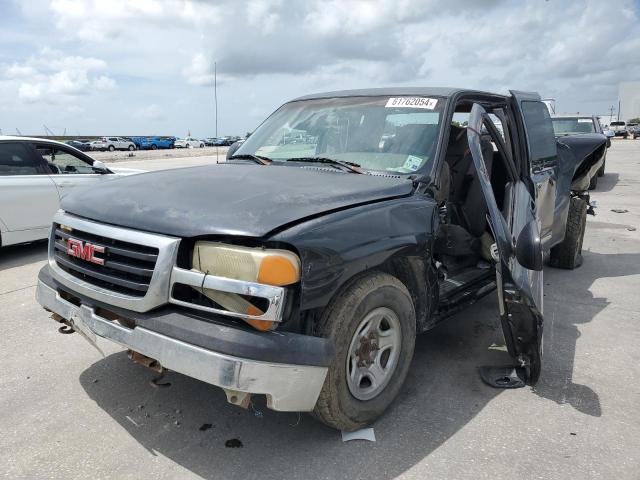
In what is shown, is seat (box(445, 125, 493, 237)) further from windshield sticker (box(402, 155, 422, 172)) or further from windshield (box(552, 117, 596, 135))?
windshield (box(552, 117, 596, 135))

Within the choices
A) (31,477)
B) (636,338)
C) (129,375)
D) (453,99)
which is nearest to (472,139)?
(453,99)

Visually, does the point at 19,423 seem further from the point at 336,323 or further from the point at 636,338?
the point at 636,338

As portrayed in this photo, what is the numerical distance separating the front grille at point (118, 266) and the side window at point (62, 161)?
4.73 m

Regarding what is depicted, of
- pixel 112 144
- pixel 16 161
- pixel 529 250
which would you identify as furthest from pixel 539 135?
pixel 112 144

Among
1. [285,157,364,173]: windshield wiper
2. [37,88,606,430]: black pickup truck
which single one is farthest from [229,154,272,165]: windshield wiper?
[285,157,364,173]: windshield wiper

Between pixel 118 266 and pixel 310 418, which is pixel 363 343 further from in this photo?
pixel 118 266

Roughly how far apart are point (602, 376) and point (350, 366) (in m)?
1.93

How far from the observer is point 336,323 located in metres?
2.40

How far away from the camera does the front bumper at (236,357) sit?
7.04 ft

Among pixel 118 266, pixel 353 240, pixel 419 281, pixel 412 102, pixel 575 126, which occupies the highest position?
pixel 575 126

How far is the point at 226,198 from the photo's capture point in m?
2.60

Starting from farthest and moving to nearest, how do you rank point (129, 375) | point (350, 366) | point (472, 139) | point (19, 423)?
point (129, 375)
point (472, 139)
point (19, 423)
point (350, 366)

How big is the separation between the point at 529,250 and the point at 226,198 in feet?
5.42

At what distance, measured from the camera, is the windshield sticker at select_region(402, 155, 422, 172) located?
3258 millimetres
